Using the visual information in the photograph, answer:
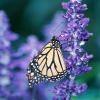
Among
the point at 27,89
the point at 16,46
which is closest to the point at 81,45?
the point at 27,89

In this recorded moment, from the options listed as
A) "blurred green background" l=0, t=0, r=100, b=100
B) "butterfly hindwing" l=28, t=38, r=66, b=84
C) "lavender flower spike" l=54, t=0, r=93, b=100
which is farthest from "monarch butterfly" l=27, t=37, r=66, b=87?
"blurred green background" l=0, t=0, r=100, b=100

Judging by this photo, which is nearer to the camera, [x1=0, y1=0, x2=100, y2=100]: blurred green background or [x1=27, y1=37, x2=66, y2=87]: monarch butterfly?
[x1=27, y1=37, x2=66, y2=87]: monarch butterfly

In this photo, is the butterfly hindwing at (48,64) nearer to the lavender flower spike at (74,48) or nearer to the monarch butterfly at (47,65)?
the monarch butterfly at (47,65)

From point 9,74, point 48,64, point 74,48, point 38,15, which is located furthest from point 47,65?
point 38,15

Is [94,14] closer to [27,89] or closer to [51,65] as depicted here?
[27,89]

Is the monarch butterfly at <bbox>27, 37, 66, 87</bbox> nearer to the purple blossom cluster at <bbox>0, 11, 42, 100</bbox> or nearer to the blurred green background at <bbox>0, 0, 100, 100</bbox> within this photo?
the purple blossom cluster at <bbox>0, 11, 42, 100</bbox>

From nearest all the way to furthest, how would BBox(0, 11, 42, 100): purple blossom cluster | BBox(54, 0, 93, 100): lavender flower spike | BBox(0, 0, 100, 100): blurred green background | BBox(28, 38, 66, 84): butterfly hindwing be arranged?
1. BBox(54, 0, 93, 100): lavender flower spike
2. BBox(28, 38, 66, 84): butterfly hindwing
3. BBox(0, 11, 42, 100): purple blossom cluster
4. BBox(0, 0, 100, 100): blurred green background
